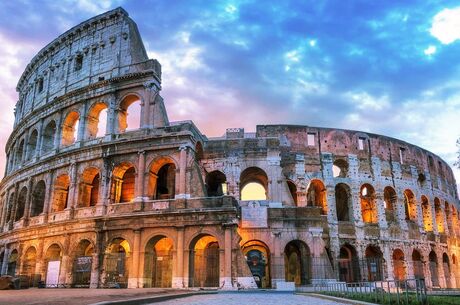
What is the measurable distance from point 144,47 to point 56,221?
439 inches

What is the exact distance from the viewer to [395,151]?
2888 centimetres

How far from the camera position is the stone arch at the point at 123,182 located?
21875mm

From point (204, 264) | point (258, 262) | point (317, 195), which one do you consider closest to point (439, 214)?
point (317, 195)

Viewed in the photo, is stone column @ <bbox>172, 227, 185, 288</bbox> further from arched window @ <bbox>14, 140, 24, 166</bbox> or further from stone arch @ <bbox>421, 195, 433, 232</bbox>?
stone arch @ <bbox>421, 195, 433, 232</bbox>

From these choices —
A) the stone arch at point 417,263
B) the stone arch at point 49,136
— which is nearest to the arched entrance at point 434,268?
the stone arch at point 417,263

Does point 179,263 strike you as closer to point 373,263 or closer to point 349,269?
point 349,269

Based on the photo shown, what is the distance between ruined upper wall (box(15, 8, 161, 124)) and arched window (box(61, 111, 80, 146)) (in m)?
1.81

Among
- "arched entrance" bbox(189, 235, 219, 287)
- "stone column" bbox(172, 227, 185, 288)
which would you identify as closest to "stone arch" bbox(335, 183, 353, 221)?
"arched entrance" bbox(189, 235, 219, 287)

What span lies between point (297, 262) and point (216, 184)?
6.85 m

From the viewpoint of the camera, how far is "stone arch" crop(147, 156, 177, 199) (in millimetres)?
21066

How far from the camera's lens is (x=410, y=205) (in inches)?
1147

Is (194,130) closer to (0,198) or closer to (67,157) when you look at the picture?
(67,157)

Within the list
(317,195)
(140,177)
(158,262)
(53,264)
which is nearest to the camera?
(140,177)

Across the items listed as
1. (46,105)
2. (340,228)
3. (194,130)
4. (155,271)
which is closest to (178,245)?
(155,271)
